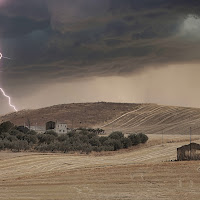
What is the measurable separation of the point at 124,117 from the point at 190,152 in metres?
105

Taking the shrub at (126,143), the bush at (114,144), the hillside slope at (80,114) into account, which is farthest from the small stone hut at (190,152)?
the hillside slope at (80,114)

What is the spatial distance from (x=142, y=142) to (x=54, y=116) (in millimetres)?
90441

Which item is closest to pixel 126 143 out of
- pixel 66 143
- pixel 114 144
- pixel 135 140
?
pixel 114 144

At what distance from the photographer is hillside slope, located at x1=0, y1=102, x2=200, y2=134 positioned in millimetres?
115438

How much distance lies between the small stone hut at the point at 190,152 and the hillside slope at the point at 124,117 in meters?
57.2

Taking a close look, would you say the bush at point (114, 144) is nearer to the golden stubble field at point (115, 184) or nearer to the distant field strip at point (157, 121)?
the golden stubble field at point (115, 184)

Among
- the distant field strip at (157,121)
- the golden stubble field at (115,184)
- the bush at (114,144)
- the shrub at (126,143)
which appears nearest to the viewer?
the golden stubble field at (115,184)

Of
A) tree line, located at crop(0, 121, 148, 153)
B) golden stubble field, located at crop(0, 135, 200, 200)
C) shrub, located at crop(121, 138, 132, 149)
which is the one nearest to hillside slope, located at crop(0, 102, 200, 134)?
shrub, located at crop(121, 138, 132, 149)

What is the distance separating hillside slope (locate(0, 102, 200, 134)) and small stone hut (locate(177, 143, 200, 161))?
5720cm

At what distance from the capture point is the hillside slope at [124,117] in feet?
379

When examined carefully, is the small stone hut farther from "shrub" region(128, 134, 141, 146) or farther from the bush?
"shrub" region(128, 134, 141, 146)

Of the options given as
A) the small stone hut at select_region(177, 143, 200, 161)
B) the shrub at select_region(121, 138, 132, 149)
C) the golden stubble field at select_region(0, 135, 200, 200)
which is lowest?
the golden stubble field at select_region(0, 135, 200, 200)

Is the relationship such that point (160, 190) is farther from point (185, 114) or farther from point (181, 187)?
point (185, 114)

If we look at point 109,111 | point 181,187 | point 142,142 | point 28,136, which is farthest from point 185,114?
point 181,187
